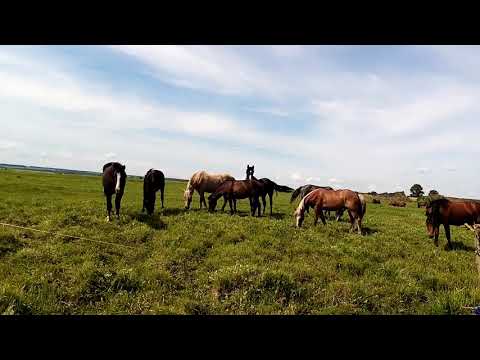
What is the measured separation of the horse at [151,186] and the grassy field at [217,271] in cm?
289

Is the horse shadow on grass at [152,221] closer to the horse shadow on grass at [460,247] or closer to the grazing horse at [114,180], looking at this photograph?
the grazing horse at [114,180]

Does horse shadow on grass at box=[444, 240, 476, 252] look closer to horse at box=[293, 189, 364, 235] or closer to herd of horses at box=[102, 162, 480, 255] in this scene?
herd of horses at box=[102, 162, 480, 255]

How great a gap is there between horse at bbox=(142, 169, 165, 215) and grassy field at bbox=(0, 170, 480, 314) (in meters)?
2.89

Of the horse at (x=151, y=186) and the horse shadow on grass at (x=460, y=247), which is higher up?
the horse at (x=151, y=186)

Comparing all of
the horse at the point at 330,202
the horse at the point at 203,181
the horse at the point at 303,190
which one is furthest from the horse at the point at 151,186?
the horse at the point at 303,190


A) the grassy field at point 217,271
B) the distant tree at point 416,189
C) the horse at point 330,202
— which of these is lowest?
the grassy field at point 217,271

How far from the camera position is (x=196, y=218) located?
1622 cm

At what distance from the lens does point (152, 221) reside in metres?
15.2

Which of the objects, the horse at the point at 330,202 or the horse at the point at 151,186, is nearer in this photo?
the horse at the point at 330,202

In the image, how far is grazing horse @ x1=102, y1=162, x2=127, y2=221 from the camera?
50.9 feet

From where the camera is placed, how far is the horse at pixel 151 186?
58.2 ft
